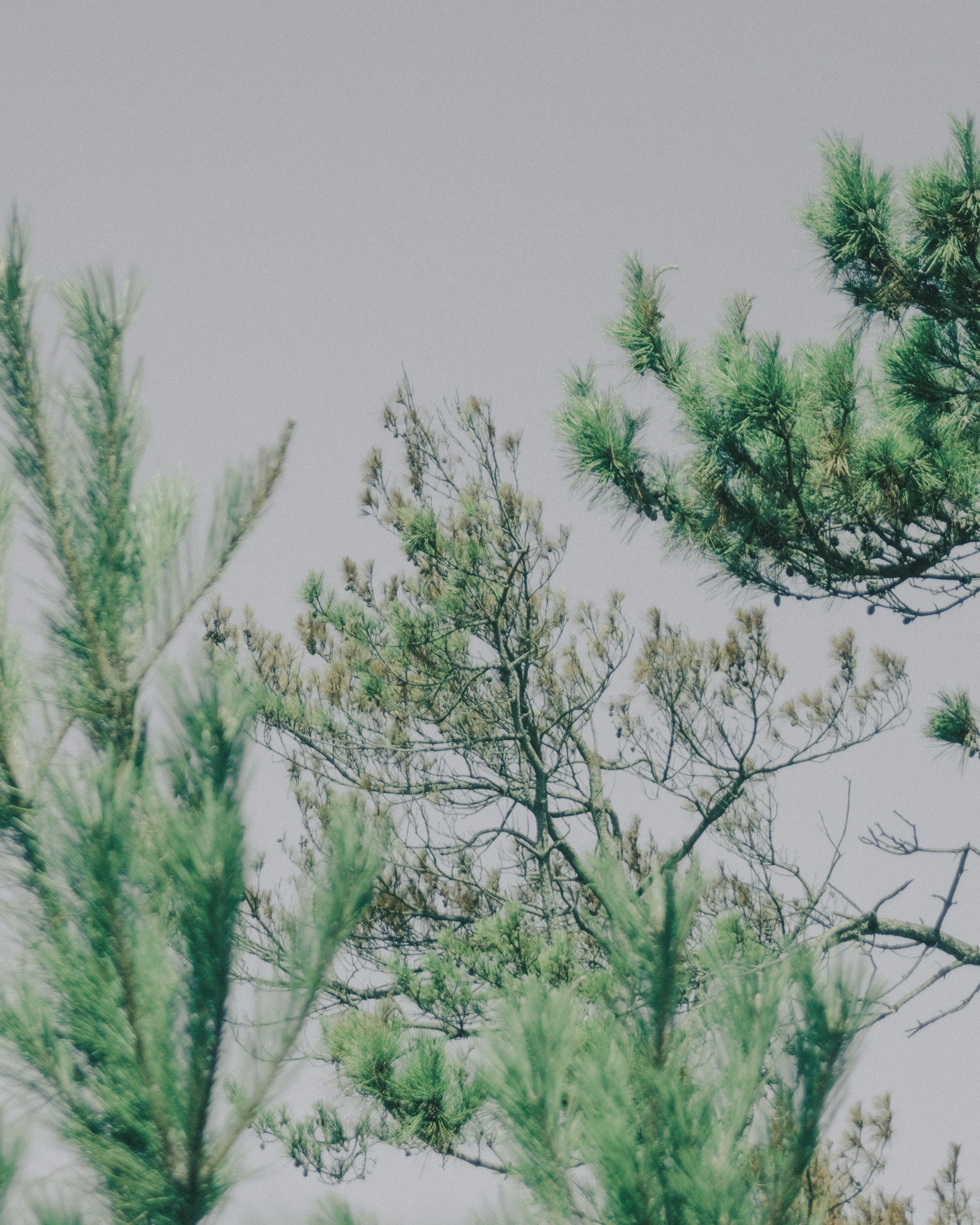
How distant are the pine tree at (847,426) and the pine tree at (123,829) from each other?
7.80 ft

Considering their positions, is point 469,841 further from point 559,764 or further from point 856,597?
point 856,597

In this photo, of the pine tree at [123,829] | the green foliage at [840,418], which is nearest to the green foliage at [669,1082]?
the pine tree at [123,829]

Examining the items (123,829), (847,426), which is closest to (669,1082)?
(123,829)

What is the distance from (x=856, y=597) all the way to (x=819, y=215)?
1.61 m

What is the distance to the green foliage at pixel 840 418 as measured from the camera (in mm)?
3609

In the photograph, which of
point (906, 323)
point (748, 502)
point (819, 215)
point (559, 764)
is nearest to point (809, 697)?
point (559, 764)

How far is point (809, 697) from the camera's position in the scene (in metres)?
5.87

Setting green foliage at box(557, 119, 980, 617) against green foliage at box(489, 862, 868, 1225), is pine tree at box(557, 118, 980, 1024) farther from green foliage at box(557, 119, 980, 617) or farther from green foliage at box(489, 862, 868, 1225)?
green foliage at box(489, 862, 868, 1225)

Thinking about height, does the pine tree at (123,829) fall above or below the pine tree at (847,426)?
below

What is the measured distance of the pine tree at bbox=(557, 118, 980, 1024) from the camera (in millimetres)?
3613

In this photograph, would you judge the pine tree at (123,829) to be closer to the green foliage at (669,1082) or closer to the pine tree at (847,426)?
the green foliage at (669,1082)

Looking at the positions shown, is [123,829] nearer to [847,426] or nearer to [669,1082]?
[669,1082]

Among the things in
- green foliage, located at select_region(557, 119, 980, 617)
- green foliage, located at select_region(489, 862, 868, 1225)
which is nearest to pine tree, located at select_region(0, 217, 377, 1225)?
green foliage, located at select_region(489, 862, 868, 1225)

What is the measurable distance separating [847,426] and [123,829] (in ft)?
10.2
